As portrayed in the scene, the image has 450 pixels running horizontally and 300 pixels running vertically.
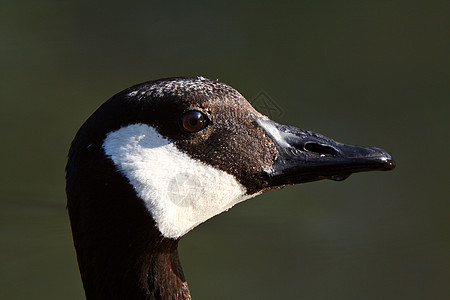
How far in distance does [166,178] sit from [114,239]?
11.0 inches

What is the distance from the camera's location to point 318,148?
99.7 inches

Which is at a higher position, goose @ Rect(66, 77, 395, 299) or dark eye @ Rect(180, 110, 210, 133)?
dark eye @ Rect(180, 110, 210, 133)

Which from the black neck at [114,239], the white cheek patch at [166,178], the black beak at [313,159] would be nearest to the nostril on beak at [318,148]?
the black beak at [313,159]

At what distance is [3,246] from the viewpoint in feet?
15.6

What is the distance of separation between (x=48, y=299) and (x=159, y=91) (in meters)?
2.36

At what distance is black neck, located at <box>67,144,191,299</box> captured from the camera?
7.49 feet

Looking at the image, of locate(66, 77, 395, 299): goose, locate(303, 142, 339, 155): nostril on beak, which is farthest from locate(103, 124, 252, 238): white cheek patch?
locate(303, 142, 339, 155): nostril on beak

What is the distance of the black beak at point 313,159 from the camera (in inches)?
96.8

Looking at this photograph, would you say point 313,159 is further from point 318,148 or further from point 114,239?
point 114,239

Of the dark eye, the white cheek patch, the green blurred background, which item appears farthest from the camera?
the green blurred background

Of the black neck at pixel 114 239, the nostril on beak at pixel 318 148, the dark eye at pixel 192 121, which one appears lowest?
the black neck at pixel 114 239

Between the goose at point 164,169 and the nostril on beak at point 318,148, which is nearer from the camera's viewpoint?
the goose at point 164,169

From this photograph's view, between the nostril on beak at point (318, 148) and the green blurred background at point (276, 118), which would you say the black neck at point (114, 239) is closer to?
the nostril on beak at point (318, 148)

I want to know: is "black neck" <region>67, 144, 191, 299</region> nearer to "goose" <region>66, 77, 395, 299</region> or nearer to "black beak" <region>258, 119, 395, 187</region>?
"goose" <region>66, 77, 395, 299</region>
